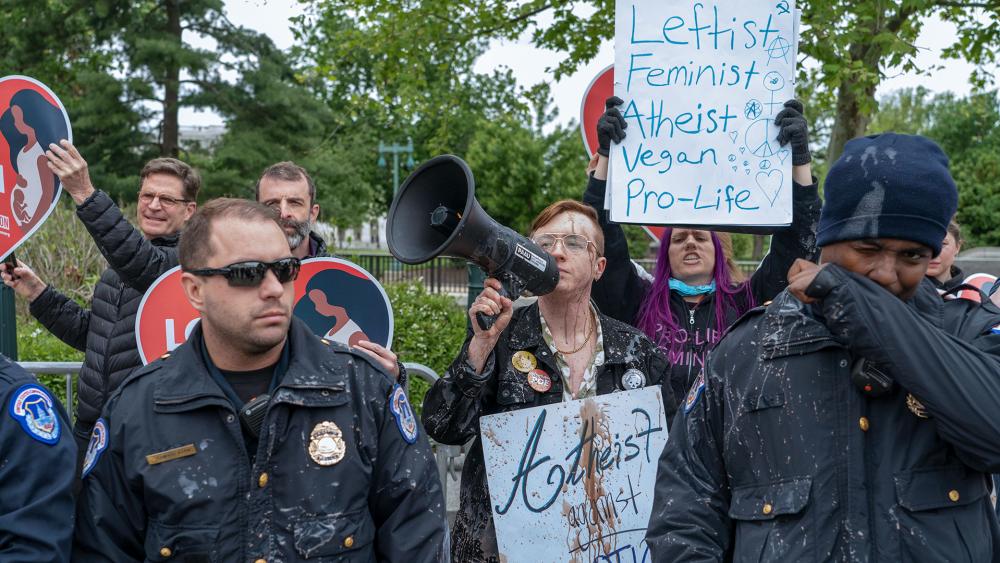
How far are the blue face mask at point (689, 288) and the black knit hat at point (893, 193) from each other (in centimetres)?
166

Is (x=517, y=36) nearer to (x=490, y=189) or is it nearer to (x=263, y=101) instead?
(x=263, y=101)

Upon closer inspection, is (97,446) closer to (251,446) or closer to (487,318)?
(251,446)

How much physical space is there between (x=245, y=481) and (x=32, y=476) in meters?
0.46

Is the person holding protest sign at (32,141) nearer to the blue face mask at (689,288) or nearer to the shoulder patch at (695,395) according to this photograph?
the blue face mask at (689,288)

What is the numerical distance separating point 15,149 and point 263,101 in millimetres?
18302

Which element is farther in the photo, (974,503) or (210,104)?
(210,104)

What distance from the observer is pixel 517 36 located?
1104cm

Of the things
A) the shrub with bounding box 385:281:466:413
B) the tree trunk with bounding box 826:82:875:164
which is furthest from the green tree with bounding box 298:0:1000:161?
the shrub with bounding box 385:281:466:413

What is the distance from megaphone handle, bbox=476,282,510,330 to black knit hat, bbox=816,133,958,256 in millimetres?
1159

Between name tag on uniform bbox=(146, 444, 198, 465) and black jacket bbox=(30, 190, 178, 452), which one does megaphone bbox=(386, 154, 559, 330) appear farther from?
black jacket bbox=(30, 190, 178, 452)

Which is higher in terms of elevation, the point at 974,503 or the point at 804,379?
the point at 804,379

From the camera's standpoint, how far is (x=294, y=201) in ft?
12.6

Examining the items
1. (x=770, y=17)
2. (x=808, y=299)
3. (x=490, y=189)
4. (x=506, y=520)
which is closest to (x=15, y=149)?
(x=506, y=520)

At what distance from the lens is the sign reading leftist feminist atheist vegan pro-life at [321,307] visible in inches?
137
